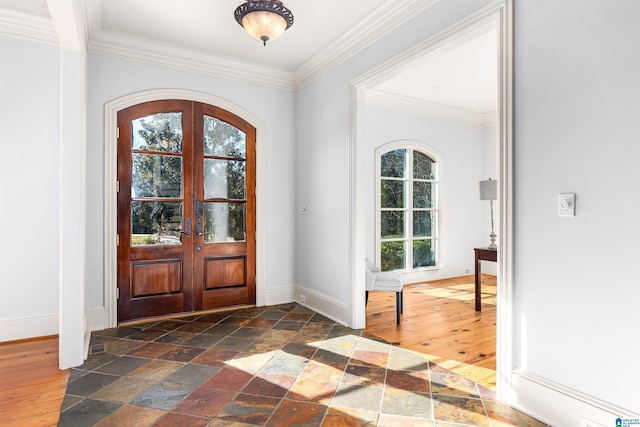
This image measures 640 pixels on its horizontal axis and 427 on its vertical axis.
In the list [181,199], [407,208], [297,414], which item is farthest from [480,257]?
[181,199]

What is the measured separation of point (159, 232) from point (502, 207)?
11.8 ft

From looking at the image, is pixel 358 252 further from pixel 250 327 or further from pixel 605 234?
pixel 605 234

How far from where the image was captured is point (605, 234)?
188cm

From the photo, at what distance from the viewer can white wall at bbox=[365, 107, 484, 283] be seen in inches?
235

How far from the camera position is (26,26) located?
3457 mm

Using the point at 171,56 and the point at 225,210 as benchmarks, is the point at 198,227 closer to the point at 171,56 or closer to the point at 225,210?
the point at 225,210

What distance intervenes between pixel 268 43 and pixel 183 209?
2168 millimetres

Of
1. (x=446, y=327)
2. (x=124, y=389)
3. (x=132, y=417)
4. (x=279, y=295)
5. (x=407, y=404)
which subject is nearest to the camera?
(x=132, y=417)

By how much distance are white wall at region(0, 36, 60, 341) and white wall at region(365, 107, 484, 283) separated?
166 inches

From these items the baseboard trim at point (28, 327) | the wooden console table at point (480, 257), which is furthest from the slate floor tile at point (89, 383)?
the wooden console table at point (480, 257)

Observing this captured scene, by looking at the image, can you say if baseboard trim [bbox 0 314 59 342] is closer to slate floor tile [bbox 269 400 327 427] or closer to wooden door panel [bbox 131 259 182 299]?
wooden door panel [bbox 131 259 182 299]

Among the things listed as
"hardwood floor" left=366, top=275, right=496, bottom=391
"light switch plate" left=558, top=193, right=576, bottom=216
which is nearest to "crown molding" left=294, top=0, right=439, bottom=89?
"light switch plate" left=558, top=193, right=576, bottom=216

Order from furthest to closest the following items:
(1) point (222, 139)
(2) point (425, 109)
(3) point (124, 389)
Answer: (2) point (425, 109) < (1) point (222, 139) < (3) point (124, 389)

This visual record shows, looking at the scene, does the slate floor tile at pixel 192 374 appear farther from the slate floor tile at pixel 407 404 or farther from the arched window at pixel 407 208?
the arched window at pixel 407 208
